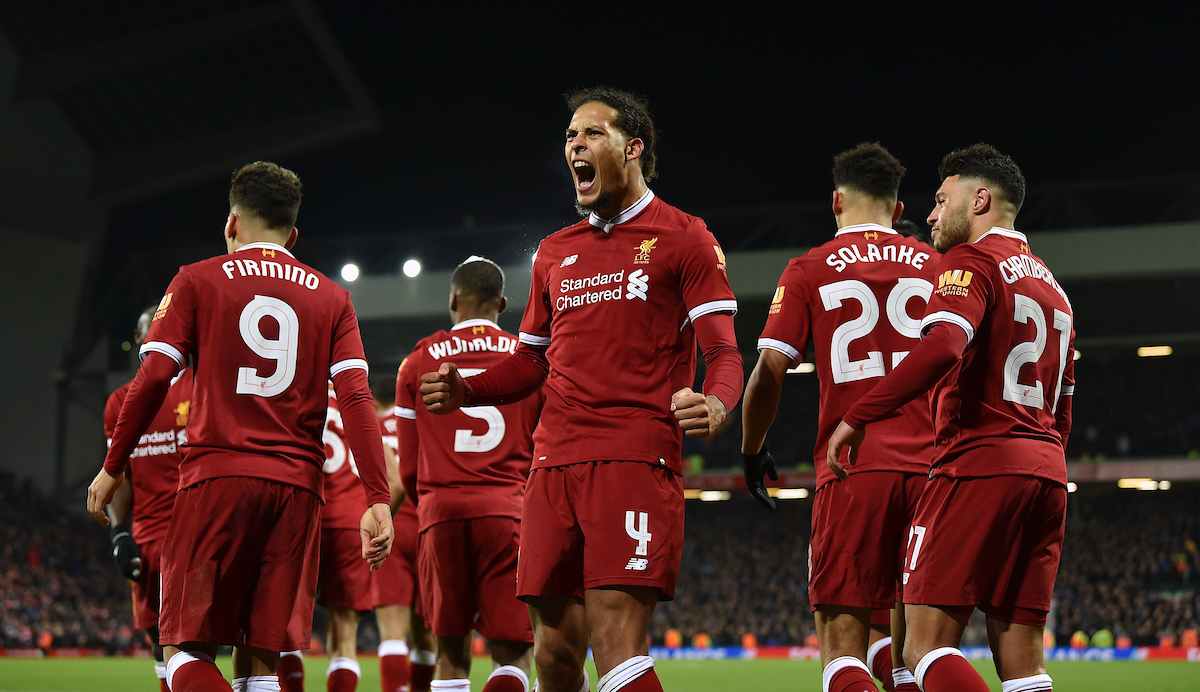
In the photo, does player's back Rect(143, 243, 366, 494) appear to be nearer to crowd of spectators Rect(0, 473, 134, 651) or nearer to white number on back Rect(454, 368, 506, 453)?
white number on back Rect(454, 368, 506, 453)

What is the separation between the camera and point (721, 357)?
3363mm

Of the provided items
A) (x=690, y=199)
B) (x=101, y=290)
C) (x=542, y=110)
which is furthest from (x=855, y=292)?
(x=101, y=290)

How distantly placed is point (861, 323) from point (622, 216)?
137 centimetres

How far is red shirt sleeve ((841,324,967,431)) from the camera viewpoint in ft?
12.0

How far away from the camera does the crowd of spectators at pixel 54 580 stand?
84.6 feet

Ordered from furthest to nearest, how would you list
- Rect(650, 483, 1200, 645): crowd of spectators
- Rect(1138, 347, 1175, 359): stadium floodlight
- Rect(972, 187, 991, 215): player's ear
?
1. Rect(1138, 347, 1175, 359): stadium floodlight
2. Rect(650, 483, 1200, 645): crowd of spectators
3. Rect(972, 187, 991, 215): player's ear

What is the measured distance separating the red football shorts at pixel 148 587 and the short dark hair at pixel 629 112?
147 inches

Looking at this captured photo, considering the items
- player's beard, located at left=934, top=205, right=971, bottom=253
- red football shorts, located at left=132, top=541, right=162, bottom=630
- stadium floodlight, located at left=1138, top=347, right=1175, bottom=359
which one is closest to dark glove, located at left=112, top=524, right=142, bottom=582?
red football shorts, located at left=132, top=541, right=162, bottom=630

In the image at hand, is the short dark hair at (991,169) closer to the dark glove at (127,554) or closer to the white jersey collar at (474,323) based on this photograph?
the white jersey collar at (474,323)

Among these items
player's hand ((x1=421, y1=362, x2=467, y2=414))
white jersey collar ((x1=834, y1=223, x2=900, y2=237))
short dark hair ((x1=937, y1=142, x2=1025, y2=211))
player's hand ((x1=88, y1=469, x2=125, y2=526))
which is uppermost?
short dark hair ((x1=937, y1=142, x2=1025, y2=211))

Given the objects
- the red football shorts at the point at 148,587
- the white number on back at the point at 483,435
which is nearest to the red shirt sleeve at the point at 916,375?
the white number on back at the point at 483,435

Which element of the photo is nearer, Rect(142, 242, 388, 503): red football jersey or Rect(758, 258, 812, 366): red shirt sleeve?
Rect(142, 242, 388, 503): red football jersey

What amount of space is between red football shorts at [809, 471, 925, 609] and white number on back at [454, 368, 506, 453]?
1906 mm

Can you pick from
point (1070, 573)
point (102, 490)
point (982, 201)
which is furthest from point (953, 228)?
point (1070, 573)
